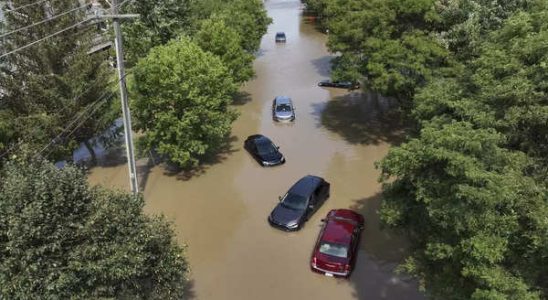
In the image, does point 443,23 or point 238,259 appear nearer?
point 238,259

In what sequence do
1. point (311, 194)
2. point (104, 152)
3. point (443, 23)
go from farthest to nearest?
point (104, 152) → point (443, 23) → point (311, 194)

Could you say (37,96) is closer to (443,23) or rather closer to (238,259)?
(238,259)

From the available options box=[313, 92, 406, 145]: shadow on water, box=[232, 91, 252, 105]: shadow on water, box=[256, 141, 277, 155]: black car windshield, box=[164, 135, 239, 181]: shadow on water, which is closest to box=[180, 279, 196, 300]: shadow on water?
box=[164, 135, 239, 181]: shadow on water

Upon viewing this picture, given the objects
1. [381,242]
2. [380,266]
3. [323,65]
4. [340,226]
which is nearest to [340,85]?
[323,65]

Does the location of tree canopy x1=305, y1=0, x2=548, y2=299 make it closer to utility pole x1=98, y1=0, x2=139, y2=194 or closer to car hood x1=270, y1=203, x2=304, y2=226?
car hood x1=270, y1=203, x2=304, y2=226

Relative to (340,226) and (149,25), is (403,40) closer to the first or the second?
(340,226)

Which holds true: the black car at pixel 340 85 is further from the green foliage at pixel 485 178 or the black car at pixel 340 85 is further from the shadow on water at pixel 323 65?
the green foliage at pixel 485 178

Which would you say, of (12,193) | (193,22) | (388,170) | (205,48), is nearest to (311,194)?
(388,170)
